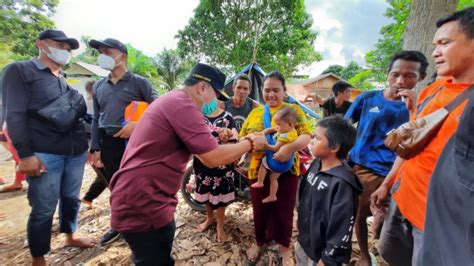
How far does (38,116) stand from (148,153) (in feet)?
5.64

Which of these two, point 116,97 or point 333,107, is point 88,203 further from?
point 333,107

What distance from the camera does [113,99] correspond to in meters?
2.88

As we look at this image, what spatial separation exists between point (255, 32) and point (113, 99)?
1609 cm

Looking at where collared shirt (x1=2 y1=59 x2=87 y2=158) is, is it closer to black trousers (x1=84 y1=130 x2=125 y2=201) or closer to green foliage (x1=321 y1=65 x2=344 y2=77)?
black trousers (x1=84 y1=130 x2=125 y2=201)

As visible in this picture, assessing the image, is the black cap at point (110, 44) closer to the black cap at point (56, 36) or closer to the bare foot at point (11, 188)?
the black cap at point (56, 36)

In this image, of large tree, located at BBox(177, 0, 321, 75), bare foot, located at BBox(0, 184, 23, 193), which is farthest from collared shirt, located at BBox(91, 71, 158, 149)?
large tree, located at BBox(177, 0, 321, 75)

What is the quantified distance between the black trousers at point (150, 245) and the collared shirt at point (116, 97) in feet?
5.37

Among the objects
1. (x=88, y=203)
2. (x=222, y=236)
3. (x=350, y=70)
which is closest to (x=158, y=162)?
(x=222, y=236)

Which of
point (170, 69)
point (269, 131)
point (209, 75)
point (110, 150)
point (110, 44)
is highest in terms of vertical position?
point (170, 69)

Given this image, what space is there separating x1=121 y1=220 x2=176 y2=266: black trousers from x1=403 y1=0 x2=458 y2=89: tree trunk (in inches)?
161

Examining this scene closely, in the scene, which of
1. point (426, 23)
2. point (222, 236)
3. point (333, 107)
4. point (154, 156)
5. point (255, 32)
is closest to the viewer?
point (154, 156)

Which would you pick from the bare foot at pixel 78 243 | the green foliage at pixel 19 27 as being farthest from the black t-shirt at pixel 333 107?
the green foliage at pixel 19 27

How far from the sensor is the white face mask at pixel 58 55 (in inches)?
102

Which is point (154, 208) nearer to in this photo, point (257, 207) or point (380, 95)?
point (257, 207)
